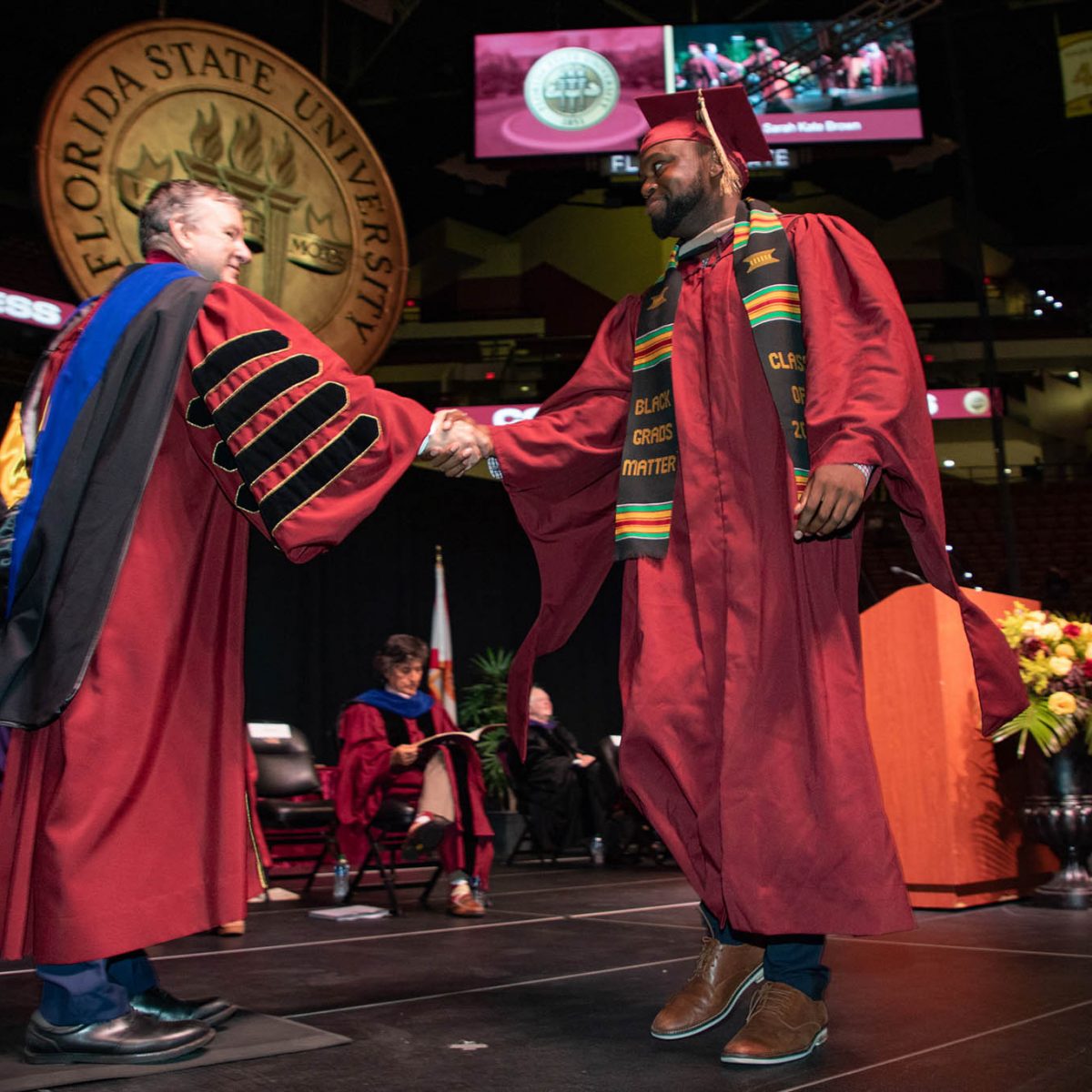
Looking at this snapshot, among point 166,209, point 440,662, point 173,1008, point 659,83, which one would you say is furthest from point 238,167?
point 659,83

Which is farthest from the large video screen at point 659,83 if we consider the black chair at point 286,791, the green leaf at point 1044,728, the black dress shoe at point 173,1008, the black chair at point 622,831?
the black dress shoe at point 173,1008

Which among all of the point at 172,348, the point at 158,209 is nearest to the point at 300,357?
the point at 172,348

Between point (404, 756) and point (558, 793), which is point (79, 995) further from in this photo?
point (558, 793)

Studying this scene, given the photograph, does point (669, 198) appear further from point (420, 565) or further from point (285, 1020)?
point (420, 565)

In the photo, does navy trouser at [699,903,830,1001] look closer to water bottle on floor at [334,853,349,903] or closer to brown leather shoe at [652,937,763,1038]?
brown leather shoe at [652,937,763,1038]

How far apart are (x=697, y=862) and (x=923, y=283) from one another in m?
17.6

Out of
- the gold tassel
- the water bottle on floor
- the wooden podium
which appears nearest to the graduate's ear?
the gold tassel

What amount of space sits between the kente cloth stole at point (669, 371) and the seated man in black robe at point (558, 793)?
5891 mm

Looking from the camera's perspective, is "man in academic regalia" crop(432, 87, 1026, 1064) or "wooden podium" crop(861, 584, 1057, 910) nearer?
"man in academic regalia" crop(432, 87, 1026, 1064)

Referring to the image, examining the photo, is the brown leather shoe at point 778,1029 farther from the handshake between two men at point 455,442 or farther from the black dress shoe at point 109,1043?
the handshake between two men at point 455,442

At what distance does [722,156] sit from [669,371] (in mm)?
462

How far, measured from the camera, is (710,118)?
91.2 inches

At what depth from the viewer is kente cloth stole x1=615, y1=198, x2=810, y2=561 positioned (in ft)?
6.68

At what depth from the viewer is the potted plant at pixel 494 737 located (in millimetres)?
9031
